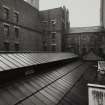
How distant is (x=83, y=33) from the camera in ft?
98.6

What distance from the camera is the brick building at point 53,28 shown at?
95.0ft

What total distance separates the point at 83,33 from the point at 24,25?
1475cm

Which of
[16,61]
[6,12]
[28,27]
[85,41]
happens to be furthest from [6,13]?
[85,41]

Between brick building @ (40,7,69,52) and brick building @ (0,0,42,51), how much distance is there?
62.7 inches

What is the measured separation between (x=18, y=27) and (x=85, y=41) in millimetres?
16509

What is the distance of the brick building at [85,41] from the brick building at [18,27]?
8.11 metres

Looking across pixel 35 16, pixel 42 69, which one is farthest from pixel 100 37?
pixel 42 69

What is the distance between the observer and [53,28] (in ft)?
97.6

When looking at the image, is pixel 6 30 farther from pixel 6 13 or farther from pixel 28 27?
pixel 28 27

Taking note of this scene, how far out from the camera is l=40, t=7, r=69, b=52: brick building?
95.0 ft

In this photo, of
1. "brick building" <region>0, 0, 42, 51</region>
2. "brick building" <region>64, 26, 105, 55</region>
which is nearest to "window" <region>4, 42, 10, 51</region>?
"brick building" <region>0, 0, 42, 51</region>

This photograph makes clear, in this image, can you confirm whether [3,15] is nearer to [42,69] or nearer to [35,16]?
[35,16]

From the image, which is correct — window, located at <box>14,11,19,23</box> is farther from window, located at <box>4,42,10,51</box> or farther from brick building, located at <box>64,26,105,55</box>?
brick building, located at <box>64,26,105,55</box>

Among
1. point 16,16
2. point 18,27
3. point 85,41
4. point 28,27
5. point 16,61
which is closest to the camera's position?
point 16,61
